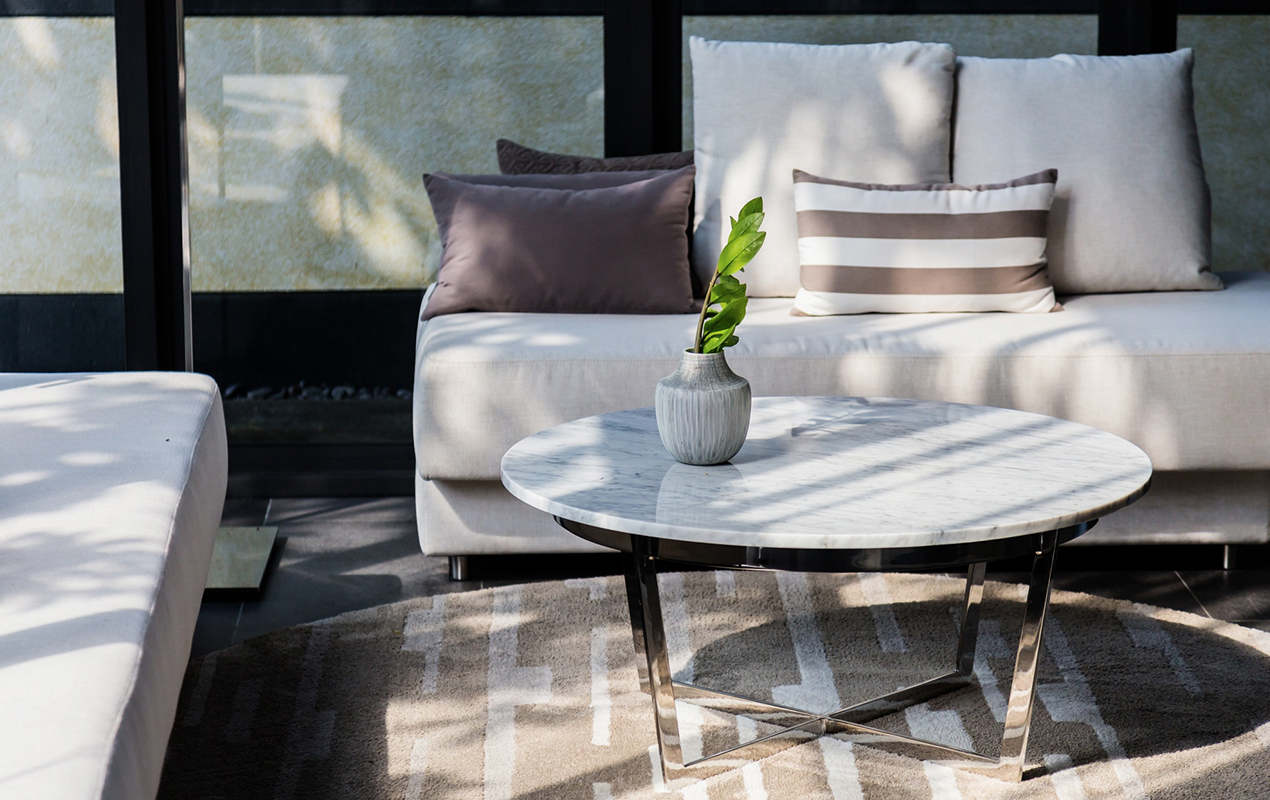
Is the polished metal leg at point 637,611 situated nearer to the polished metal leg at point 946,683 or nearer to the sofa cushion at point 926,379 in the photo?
the polished metal leg at point 946,683

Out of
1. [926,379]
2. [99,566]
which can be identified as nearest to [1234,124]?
[926,379]

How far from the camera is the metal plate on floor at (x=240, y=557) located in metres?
2.71

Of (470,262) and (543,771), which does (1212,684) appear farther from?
(470,262)

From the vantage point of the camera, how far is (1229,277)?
3.42m

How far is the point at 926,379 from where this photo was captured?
2680 mm

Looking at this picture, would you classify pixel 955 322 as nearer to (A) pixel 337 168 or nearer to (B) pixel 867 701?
(B) pixel 867 701

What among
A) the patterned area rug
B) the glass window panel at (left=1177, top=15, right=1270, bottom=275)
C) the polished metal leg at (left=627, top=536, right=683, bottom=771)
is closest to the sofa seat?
the patterned area rug

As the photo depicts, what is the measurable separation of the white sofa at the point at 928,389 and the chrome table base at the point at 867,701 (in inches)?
22.6

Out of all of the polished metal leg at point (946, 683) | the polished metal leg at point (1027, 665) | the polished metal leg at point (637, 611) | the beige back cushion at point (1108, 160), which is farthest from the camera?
the beige back cushion at point (1108, 160)

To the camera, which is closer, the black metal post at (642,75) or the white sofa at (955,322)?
the white sofa at (955,322)

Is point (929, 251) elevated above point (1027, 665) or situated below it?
above

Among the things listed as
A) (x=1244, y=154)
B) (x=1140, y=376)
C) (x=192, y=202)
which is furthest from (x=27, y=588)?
(x=1244, y=154)

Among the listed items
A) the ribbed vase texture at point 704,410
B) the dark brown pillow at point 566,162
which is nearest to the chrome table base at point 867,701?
the ribbed vase texture at point 704,410

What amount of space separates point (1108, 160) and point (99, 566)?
8.48 feet
